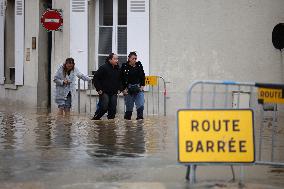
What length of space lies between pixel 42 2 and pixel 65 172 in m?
15.1

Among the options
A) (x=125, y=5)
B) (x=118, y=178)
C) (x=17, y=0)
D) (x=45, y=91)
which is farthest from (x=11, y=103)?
(x=118, y=178)

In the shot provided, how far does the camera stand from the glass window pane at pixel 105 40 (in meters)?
21.2

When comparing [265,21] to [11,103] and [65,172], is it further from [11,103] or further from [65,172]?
[65,172]

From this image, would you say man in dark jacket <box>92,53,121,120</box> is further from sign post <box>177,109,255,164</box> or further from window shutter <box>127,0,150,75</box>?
sign post <box>177,109,255,164</box>

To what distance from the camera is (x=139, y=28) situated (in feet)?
66.8

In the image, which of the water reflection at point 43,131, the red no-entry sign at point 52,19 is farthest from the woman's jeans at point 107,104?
the red no-entry sign at point 52,19

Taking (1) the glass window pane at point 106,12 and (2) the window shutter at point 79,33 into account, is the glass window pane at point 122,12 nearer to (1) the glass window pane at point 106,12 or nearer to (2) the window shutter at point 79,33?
(1) the glass window pane at point 106,12

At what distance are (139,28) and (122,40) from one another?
823 millimetres

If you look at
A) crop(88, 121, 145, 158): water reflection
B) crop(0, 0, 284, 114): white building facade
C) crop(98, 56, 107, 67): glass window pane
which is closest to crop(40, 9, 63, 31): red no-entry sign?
crop(98, 56, 107, 67): glass window pane

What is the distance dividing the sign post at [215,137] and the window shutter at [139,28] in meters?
12.2

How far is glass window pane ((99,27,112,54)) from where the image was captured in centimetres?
2120

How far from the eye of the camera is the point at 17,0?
78.2 feet

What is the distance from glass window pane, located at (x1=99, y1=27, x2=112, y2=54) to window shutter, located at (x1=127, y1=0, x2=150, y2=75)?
3.11ft

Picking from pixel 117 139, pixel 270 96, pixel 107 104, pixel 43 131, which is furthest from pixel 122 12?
pixel 270 96
